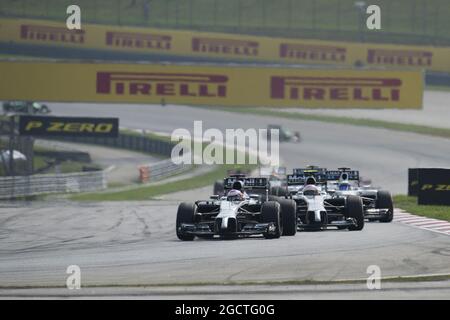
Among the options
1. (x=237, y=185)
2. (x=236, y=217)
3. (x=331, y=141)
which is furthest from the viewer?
(x=331, y=141)

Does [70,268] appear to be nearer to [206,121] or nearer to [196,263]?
[196,263]

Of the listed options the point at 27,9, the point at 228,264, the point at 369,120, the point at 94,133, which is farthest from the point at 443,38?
the point at 228,264

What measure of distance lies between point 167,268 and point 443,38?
57.7 meters

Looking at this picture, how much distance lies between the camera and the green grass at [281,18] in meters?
75.1

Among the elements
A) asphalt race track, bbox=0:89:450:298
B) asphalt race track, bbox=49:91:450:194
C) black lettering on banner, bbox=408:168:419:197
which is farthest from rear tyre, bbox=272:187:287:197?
asphalt race track, bbox=49:91:450:194

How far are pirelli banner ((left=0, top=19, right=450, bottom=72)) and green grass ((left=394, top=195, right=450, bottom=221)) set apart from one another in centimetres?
3474

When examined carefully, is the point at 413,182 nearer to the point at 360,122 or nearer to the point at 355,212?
the point at 355,212

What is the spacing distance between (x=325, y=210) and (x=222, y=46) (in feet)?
161

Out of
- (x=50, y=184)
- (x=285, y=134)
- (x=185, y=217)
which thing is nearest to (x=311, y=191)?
(x=185, y=217)

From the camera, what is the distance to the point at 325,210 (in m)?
27.7

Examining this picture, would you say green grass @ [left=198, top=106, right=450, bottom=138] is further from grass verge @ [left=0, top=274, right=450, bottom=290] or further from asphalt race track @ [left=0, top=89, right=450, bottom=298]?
grass verge @ [left=0, top=274, right=450, bottom=290]

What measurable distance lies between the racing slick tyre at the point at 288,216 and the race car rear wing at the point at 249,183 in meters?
1.40

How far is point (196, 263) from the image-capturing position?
2162cm

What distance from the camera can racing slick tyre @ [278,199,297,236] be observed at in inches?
1019
